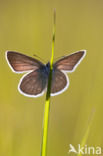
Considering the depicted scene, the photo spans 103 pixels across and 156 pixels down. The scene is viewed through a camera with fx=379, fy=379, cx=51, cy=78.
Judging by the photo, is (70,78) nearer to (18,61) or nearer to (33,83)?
(33,83)

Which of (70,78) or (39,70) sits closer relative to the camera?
(39,70)

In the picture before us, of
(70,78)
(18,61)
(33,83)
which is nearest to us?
(18,61)

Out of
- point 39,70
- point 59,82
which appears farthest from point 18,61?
point 59,82

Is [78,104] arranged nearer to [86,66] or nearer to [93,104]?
[93,104]

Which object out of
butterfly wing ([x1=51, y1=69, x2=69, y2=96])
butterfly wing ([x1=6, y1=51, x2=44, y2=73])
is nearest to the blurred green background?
butterfly wing ([x1=51, y1=69, x2=69, y2=96])

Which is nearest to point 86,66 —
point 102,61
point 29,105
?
point 102,61
